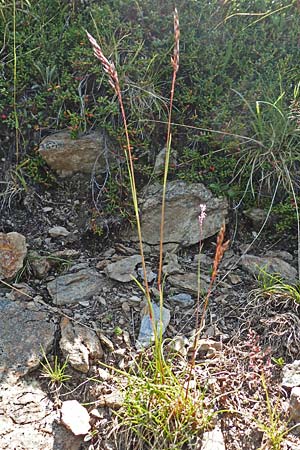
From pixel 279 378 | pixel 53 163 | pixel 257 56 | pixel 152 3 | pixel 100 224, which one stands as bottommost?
pixel 279 378

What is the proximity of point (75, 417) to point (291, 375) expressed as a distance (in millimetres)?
986

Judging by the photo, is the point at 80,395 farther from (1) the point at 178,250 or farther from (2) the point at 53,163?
(2) the point at 53,163

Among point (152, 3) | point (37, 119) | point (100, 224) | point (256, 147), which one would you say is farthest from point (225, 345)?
point (152, 3)

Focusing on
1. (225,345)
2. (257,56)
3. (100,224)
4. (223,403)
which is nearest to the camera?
(223,403)

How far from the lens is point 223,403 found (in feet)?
6.85

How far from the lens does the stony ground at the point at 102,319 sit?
81.1 inches

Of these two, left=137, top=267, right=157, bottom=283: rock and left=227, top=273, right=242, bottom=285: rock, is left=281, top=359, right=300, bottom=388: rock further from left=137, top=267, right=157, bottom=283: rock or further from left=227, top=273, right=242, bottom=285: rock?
left=137, top=267, right=157, bottom=283: rock

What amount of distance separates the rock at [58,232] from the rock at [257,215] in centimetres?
113

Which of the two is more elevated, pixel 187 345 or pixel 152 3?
pixel 152 3

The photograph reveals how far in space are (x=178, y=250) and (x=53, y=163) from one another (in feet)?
3.17

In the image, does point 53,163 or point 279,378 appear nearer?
point 279,378

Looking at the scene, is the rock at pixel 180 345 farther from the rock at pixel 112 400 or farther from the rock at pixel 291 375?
the rock at pixel 291 375

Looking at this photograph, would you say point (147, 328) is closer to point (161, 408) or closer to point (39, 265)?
point (161, 408)

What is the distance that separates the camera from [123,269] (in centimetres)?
272
